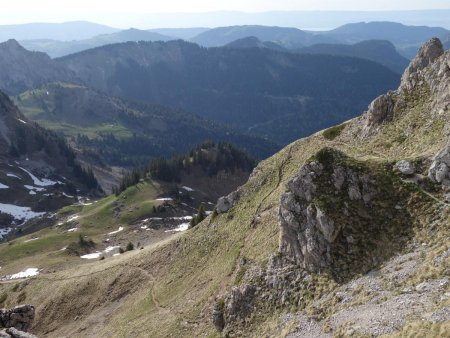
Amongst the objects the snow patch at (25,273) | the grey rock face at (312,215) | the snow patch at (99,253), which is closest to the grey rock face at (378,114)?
the grey rock face at (312,215)

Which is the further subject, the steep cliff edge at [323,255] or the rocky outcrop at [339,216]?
the rocky outcrop at [339,216]

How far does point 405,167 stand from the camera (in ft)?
156

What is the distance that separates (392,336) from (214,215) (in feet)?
177

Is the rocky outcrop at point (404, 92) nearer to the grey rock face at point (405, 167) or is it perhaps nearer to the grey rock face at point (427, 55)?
the grey rock face at point (427, 55)

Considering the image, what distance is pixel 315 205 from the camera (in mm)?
47844

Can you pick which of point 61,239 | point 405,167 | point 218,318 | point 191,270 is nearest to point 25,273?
point 61,239

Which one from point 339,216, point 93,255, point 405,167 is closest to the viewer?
point 339,216

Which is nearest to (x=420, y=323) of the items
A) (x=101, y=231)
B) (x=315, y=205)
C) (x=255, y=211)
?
(x=315, y=205)

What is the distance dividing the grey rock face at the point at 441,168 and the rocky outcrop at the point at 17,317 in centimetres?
5325

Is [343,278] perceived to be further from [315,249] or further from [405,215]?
[405,215]

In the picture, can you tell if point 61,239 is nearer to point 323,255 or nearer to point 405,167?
point 323,255

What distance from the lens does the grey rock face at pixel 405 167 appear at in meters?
47.2

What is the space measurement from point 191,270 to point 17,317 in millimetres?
24671

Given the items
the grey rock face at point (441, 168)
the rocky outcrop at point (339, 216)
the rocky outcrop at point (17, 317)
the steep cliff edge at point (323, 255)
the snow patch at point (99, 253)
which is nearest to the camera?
the steep cliff edge at point (323, 255)
